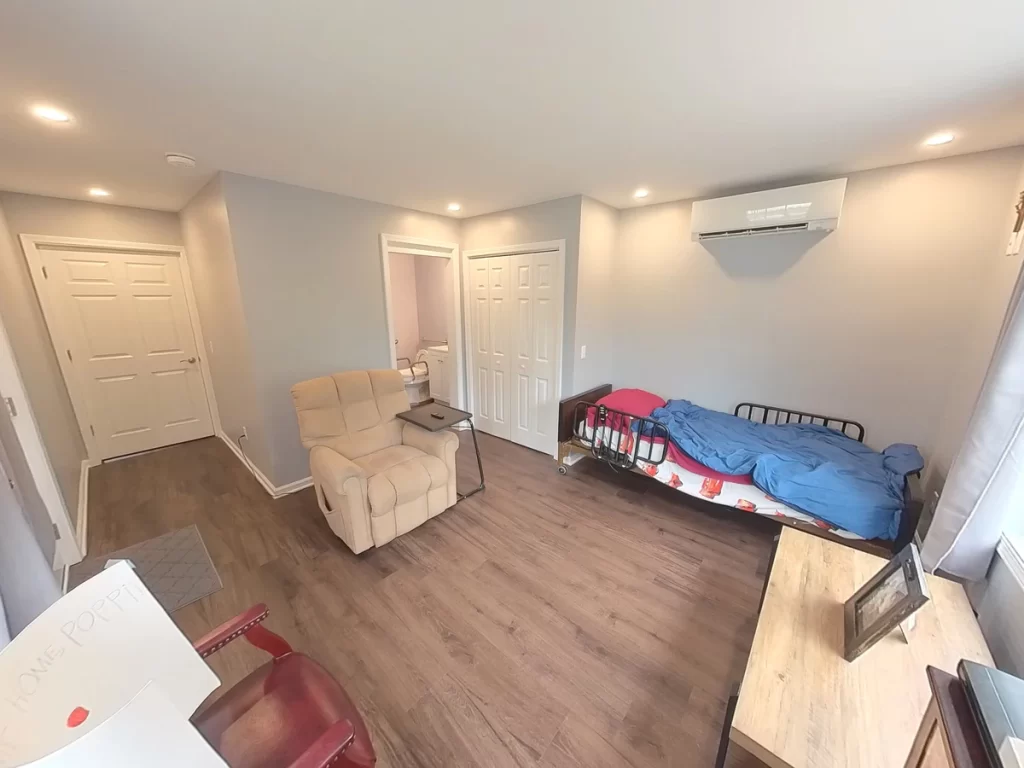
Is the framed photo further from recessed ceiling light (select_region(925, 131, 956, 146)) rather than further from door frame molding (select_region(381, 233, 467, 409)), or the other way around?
door frame molding (select_region(381, 233, 467, 409))

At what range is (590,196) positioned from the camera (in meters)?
3.02

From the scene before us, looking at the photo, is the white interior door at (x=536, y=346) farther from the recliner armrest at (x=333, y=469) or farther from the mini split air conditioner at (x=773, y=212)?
the recliner armrest at (x=333, y=469)

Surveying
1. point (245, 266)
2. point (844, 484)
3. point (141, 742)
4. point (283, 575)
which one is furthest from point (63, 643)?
point (844, 484)

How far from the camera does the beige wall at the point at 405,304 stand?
202 inches

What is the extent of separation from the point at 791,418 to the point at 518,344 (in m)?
2.40

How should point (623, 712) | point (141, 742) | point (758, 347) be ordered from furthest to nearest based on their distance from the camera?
1. point (758, 347)
2. point (623, 712)
3. point (141, 742)

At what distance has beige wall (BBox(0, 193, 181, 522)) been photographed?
Result: 237 cm

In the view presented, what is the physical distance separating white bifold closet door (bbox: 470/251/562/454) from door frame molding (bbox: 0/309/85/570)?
314 cm

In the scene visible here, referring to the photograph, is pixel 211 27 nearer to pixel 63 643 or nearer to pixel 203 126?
pixel 203 126

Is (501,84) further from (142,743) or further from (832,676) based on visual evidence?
(832,676)

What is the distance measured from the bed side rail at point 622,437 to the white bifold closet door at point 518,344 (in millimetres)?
565

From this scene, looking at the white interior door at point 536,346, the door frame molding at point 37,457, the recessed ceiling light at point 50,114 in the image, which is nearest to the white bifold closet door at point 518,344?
the white interior door at point 536,346

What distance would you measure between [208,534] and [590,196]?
3.80 meters

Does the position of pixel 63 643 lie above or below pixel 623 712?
above
